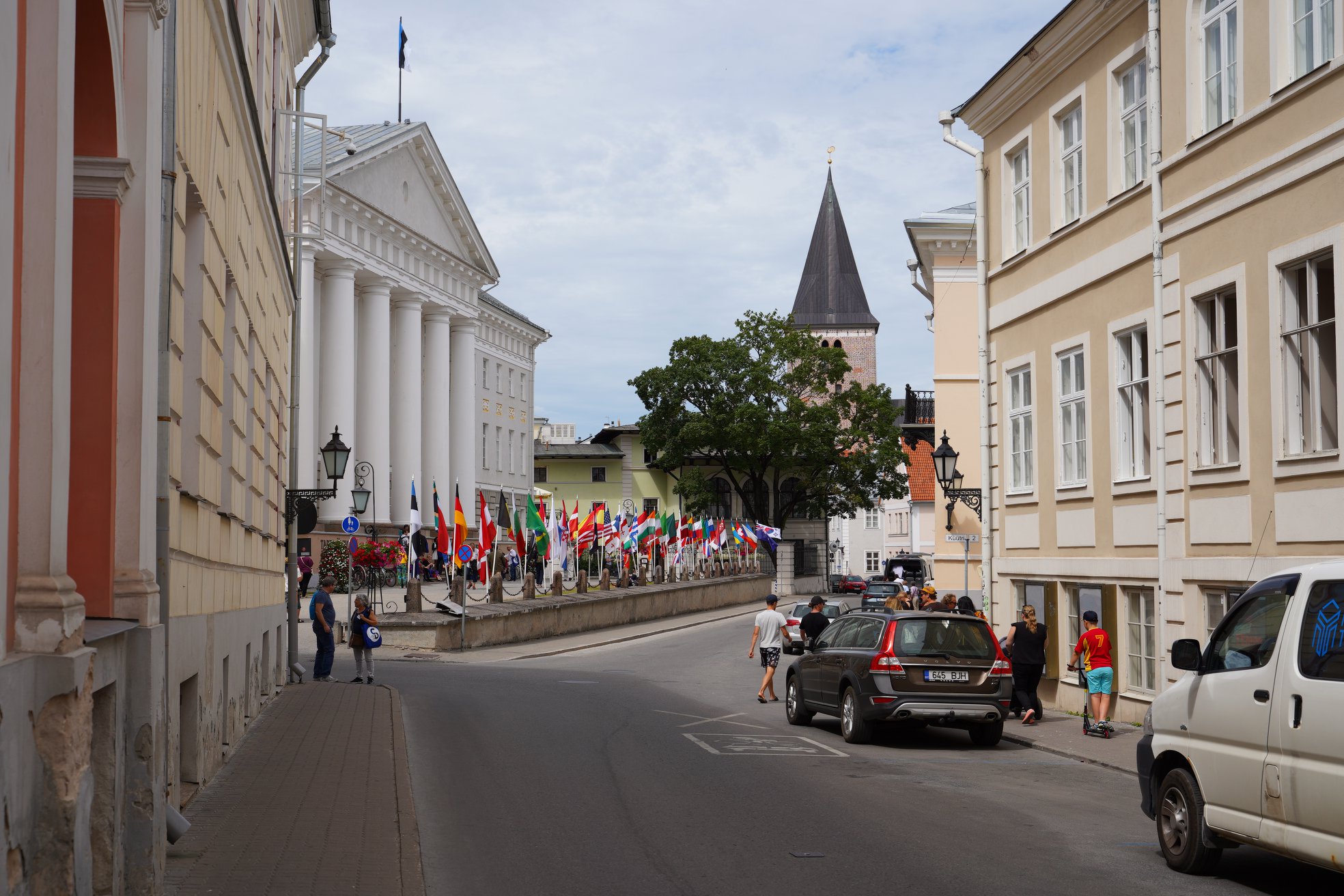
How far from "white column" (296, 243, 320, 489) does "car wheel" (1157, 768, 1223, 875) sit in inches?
1763

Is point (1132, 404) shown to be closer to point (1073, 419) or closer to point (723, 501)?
point (1073, 419)

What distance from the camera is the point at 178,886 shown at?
820cm

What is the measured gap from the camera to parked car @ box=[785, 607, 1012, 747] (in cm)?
1683

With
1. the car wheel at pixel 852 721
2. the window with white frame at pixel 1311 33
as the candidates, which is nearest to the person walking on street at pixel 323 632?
the car wheel at pixel 852 721

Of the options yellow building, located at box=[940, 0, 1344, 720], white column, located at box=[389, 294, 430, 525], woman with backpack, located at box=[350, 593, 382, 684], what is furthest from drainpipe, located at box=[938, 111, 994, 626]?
white column, located at box=[389, 294, 430, 525]

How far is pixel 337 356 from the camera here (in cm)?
5516

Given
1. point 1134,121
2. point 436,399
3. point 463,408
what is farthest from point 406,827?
point 463,408

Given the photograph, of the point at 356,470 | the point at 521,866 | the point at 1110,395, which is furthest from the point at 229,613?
the point at 356,470

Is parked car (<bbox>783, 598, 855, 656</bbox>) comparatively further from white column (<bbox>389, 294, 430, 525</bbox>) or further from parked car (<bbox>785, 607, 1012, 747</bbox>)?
white column (<bbox>389, 294, 430, 525</bbox>)

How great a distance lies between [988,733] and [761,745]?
2.89 meters

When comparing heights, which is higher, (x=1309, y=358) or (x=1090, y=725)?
(x=1309, y=358)

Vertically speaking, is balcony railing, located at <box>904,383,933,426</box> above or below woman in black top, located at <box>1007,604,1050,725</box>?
above

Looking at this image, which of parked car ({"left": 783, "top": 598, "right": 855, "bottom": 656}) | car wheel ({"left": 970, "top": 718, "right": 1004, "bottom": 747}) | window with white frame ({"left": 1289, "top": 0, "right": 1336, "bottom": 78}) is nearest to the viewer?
window with white frame ({"left": 1289, "top": 0, "right": 1336, "bottom": 78})

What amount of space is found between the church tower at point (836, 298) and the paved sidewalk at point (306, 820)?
365 ft
